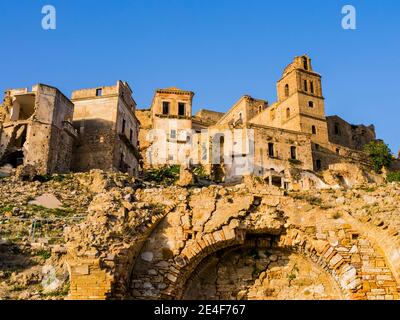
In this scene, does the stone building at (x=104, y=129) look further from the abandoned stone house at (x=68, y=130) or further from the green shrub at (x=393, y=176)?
the green shrub at (x=393, y=176)

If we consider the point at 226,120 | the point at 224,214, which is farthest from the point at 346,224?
the point at 226,120

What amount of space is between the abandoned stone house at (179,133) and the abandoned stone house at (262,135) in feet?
0.32

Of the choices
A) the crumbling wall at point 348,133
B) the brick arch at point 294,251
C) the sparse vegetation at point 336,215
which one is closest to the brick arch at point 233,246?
the brick arch at point 294,251

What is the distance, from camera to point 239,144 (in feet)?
150

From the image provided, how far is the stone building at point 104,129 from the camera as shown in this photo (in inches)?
1350

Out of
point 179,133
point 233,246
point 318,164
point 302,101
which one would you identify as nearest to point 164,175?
point 179,133

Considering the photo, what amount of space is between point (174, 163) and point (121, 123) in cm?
1211

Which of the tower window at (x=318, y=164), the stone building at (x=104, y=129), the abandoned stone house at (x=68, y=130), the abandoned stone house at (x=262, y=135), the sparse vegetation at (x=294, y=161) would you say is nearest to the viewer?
the abandoned stone house at (x=68, y=130)

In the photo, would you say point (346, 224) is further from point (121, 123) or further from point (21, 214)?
point (121, 123)

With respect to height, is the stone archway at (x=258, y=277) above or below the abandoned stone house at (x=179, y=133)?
below

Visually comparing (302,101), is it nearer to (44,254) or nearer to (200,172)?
(200,172)

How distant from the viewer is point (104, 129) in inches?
1378

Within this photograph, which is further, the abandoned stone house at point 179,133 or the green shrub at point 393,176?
the green shrub at point 393,176

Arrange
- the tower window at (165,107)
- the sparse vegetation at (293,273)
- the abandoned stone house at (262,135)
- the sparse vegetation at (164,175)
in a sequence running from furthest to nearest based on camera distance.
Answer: the tower window at (165,107)
the abandoned stone house at (262,135)
the sparse vegetation at (164,175)
the sparse vegetation at (293,273)
